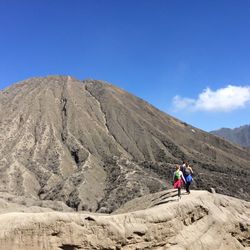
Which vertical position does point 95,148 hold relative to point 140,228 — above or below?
above

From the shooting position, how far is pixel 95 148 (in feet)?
268

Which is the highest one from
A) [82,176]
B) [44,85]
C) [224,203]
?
[44,85]

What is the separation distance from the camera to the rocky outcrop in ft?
46.4

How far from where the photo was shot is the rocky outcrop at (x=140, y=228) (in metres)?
14.1

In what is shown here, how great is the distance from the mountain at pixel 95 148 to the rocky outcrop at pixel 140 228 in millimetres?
36817

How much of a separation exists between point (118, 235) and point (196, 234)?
377 cm

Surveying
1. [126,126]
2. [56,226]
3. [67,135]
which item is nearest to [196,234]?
[56,226]

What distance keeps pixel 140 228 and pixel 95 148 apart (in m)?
66.4

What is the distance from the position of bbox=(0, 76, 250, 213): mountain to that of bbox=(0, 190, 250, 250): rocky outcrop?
121ft

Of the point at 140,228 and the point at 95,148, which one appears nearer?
the point at 140,228

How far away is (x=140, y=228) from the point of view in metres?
15.4

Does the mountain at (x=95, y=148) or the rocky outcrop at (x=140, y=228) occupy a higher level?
the mountain at (x=95, y=148)

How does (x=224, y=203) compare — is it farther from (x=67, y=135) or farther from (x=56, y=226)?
(x=67, y=135)

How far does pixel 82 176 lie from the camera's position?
66688 mm
